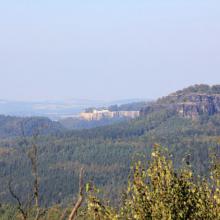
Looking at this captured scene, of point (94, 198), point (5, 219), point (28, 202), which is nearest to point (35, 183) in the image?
point (28, 202)

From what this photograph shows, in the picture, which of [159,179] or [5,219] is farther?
[5,219]

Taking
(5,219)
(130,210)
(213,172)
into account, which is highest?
(213,172)

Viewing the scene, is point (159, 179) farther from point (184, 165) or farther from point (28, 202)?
point (28, 202)

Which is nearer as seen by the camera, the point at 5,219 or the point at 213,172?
the point at 213,172

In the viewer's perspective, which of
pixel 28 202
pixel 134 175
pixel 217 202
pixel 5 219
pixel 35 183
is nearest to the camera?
pixel 35 183

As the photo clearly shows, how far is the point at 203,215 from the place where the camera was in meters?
18.8

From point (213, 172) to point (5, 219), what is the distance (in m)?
147

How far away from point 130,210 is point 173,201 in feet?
5.66

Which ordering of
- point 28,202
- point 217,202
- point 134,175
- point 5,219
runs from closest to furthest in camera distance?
point 28,202
point 217,202
point 134,175
point 5,219

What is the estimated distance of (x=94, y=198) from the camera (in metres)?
19.0

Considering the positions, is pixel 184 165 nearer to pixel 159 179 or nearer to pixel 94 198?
pixel 159 179

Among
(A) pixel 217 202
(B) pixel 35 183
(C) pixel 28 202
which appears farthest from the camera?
(A) pixel 217 202

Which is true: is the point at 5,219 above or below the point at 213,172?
below

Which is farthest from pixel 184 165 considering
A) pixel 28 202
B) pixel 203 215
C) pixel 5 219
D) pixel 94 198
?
pixel 5 219
